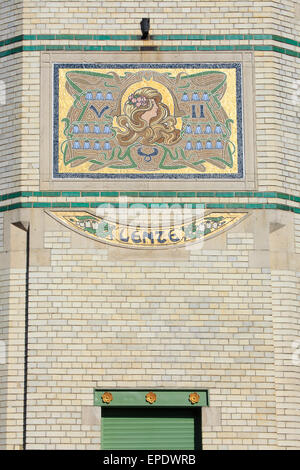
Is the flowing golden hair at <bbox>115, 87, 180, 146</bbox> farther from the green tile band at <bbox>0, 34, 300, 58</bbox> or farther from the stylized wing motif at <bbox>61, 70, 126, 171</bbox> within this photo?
the green tile band at <bbox>0, 34, 300, 58</bbox>

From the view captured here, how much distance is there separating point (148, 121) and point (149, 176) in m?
0.91

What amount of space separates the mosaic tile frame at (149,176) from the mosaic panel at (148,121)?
0.03 meters

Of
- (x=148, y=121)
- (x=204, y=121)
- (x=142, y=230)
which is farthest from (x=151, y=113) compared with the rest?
(x=142, y=230)

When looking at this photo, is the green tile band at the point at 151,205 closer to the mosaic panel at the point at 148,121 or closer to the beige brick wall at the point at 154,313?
the beige brick wall at the point at 154,313

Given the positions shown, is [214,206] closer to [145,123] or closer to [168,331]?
[145,123]

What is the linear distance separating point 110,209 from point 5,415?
3445mm

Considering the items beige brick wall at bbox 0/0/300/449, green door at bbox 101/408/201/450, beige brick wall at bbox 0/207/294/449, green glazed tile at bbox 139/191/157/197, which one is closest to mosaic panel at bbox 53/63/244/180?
green glazed tile at bbox 139/191/157/197

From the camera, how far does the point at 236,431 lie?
16.8 m

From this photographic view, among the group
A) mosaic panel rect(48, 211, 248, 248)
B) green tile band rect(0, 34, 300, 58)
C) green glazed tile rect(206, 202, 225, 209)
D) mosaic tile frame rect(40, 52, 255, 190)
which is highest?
green tile band rect(0, 34, 300, 58)

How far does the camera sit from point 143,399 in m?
16.8

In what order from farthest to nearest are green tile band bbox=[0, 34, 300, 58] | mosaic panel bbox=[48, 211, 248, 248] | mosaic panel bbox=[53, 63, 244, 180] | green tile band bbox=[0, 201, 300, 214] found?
green tile band bbox=[0, 34, 300, 58], mosaic panel bbox=[53, 63, 244, 180], green tile band bbox=[0, 201, 300, 214], mosaic panel bbox=[48, 211, 248, 248]

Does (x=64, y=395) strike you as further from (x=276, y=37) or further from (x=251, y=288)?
(x=276, y=37)

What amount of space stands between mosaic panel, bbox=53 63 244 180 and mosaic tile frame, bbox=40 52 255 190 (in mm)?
33

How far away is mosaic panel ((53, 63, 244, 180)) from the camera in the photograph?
1777 centimetres
